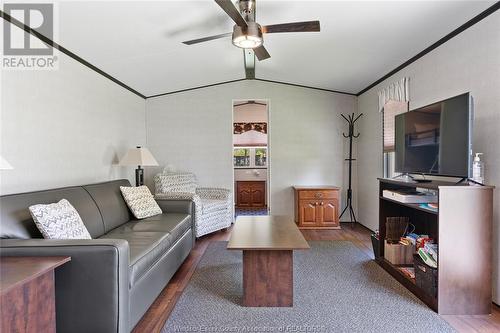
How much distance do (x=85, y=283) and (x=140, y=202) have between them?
1.74 meters

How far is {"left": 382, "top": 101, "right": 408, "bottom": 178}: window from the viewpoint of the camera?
155 inches

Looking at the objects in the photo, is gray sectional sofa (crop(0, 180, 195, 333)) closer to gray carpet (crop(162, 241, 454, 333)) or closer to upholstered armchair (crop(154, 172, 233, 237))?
gray carpet (crop(162, 241, 454, 333))

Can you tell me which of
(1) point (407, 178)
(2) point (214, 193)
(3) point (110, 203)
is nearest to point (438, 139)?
(1) point (407, 178)

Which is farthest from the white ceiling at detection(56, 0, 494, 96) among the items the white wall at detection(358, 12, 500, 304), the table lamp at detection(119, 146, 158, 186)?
the table lamp at detection(119, 146, 158, 186)

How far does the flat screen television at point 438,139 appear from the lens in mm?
2125


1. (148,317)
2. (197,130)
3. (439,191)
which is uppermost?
(197,130)

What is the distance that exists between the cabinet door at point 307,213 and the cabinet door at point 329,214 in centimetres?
10

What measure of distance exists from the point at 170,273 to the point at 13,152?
1.64 m

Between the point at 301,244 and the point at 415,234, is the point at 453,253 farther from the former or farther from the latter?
the point at 301,244

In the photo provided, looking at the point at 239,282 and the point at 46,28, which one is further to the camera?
the point at 239,282

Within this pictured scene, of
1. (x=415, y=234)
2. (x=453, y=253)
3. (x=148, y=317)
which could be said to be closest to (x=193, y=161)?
(x=148, y=317)

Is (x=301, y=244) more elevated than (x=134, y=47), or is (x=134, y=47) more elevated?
(x=134, y=47)

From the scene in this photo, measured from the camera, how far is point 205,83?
16.3 feet


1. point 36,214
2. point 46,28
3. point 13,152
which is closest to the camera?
point 36,214
